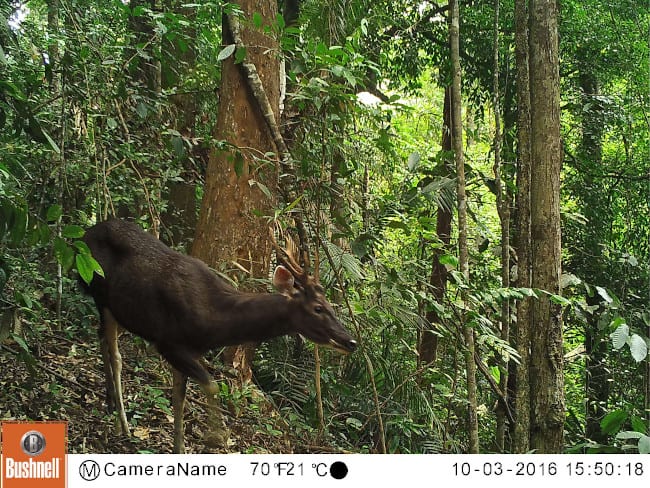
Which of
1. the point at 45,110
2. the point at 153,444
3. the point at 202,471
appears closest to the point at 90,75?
the point at 45,110

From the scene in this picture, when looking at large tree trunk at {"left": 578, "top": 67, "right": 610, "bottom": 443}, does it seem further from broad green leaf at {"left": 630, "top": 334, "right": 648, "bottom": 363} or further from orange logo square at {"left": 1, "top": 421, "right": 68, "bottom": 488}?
orange logo square at {"left": 1, "top": 421, "right": 68, "bottom": 488}

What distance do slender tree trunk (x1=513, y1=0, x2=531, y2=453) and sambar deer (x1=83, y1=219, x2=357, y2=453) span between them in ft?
4.00

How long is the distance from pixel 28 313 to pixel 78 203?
719 mm

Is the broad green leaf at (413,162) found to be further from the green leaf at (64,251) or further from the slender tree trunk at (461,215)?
the green leaf at (64,251)

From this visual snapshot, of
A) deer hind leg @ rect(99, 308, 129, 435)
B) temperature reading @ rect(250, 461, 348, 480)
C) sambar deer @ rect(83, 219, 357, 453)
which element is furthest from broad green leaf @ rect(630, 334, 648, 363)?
deer hind leg @ rect(99, 308, 129, 435)

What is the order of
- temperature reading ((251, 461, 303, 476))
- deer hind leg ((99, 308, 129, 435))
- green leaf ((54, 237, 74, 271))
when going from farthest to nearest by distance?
deer hind leg ((99, 308, 129, 435)), temperature reading ((251, 461, 303, 476)), green leaf ((54, 237, 74, 271))

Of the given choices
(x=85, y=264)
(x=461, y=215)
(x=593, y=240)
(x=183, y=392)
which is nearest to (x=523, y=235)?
(x=461, y=215)

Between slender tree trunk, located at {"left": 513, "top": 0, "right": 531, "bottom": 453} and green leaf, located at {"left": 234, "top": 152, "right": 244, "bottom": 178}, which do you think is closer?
green leaf, located at {"left": 234, "top": 152, "right": 244, "bottom": 178}

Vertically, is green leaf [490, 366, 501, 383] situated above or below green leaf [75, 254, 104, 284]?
below

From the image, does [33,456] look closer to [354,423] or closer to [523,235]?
[354,423]

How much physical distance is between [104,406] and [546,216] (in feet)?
7.21

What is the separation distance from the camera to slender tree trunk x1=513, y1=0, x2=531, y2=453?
3.46 meters

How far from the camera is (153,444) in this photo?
9.60 ft

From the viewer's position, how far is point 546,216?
332 centimetres
